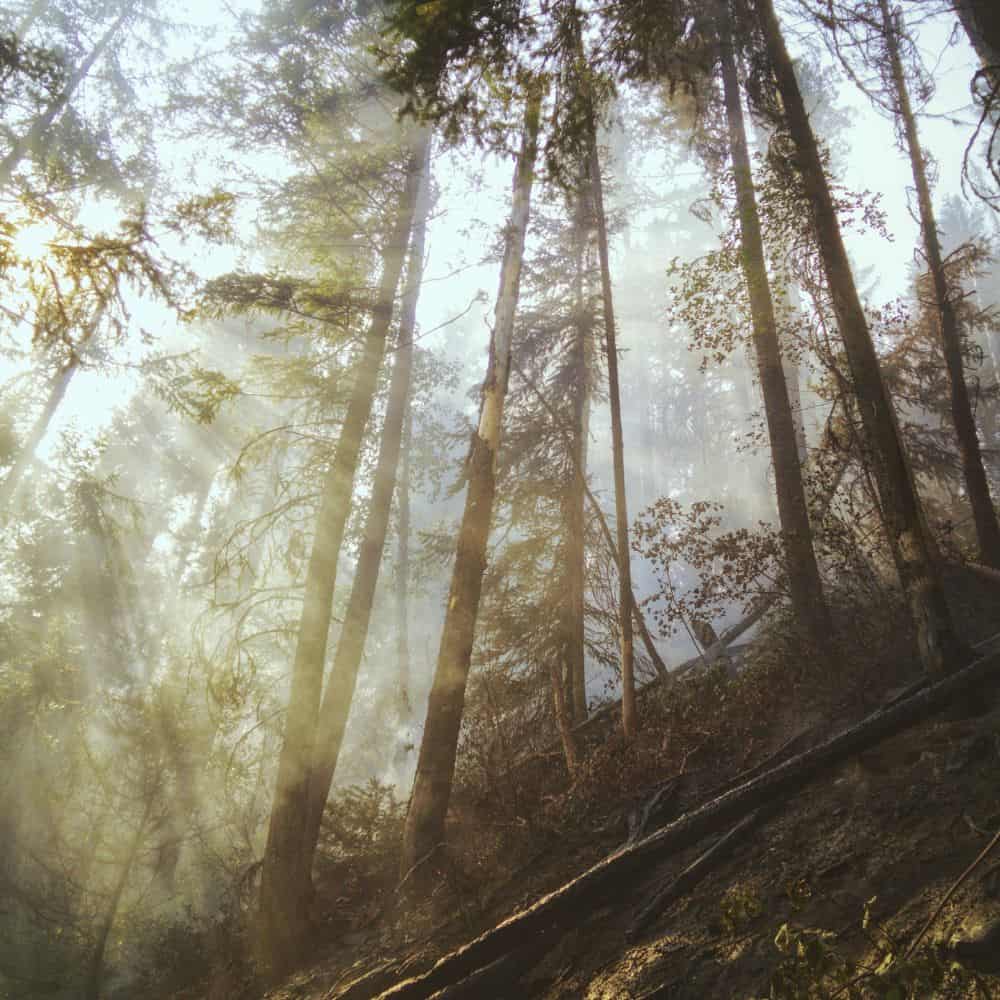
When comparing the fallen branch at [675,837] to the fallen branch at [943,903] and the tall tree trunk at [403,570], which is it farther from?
the tall tree trunk at [403,570]

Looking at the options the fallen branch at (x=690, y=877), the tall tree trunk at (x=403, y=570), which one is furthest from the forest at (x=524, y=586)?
the tall tree trunk at (x=403, y=570)

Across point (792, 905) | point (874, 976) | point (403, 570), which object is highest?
point (403, 570)

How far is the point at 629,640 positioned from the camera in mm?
8609

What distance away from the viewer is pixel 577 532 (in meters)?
11.2

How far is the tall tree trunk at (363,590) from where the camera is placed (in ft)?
26.1

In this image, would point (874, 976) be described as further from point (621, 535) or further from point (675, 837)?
point (621, 535)

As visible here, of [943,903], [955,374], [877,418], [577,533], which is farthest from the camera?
[577,533]

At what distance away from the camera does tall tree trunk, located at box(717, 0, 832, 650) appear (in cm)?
843

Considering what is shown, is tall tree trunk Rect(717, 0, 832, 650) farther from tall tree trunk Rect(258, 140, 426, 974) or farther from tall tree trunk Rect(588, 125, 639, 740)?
tall tree trunk Rect(258, 140, 426, 974)

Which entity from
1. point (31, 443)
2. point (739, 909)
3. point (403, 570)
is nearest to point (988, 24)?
point (739, 909)

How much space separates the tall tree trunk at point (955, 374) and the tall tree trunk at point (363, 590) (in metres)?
8.49

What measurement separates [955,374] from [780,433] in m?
3.50

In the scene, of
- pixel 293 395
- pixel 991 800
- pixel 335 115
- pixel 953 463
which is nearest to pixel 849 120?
pixel 953 463

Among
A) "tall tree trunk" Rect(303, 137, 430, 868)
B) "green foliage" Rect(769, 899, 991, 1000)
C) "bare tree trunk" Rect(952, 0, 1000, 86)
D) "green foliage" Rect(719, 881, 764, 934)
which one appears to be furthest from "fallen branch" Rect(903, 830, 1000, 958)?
"tall tree trunk" Rect(303, 137, 430, 868)
